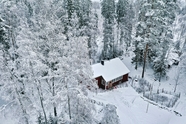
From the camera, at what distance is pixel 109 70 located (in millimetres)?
27312

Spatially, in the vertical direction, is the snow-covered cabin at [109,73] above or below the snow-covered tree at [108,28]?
below

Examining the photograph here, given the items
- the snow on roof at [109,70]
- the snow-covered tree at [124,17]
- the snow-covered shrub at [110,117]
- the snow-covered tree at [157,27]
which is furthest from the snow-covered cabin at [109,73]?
the snow-covered tree at [124,17]

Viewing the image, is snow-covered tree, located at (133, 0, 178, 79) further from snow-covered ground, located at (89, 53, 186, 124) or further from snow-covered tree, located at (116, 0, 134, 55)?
snow-covered tree, located at (116, 0, 134, 55)

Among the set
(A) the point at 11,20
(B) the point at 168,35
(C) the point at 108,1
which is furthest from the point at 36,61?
(C) the point at 108,1

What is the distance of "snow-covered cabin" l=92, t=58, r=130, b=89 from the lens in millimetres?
26255

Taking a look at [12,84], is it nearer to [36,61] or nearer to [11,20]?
[36,61]

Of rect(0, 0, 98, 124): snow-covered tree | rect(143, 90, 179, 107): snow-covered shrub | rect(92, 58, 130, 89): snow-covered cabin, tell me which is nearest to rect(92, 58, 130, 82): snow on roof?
rect(92, 58, 130, 89): snow-covered cabin

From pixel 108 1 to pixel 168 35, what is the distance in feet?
47.8

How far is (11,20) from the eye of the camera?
77.2 ft

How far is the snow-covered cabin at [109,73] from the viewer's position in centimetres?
2625

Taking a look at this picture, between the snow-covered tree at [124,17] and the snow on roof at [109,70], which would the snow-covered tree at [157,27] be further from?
the snow-covered tree at [124,17]

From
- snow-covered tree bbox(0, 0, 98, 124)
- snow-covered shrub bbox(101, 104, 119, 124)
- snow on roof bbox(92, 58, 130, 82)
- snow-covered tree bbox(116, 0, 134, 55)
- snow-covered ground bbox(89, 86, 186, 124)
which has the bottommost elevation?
snow-covered ground bbox(89, 86, 186, 124)

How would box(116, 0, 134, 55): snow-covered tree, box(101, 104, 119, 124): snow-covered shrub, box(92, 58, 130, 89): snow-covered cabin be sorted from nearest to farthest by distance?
box(101, 104, 119, 124): snow-covered shrub
box(92, 58, 130, 89): snow-covered cabin
box(116, 0, 134, 55): snow-covered tree

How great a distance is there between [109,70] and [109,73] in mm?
594
